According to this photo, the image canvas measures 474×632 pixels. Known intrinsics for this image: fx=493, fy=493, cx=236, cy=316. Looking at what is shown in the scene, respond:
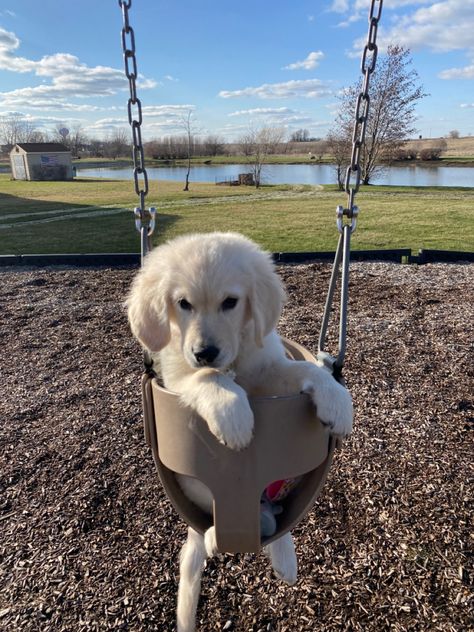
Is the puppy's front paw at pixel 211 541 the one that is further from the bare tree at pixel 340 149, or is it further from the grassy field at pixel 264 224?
the bare tree at pixel 340 149

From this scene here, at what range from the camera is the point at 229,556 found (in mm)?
2885

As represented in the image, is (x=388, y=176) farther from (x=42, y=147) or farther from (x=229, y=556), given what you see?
(x=229, y=556)

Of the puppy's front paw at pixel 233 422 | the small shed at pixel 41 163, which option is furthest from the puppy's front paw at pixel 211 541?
the small shed at pixel 41 163

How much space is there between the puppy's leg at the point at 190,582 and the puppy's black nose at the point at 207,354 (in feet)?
2.98

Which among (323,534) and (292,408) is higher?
(292,408)

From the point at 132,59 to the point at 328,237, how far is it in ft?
33.3

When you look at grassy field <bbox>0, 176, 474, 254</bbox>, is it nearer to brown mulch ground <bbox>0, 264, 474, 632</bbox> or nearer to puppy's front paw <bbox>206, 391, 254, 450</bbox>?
brown mulch ground <bbox>0, 264, 474, 632</bbox>

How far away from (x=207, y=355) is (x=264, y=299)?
1.55 feet

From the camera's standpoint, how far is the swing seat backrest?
6.22 ft

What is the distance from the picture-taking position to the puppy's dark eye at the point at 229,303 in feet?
7.85

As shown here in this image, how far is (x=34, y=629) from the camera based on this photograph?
2.49 metres

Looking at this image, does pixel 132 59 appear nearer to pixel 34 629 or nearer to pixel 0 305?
pixel 34 629

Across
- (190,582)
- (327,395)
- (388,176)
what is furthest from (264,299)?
(388,176)

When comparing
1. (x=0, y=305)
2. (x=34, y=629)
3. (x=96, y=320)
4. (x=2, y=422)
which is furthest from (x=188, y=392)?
(x=0, y=305)
